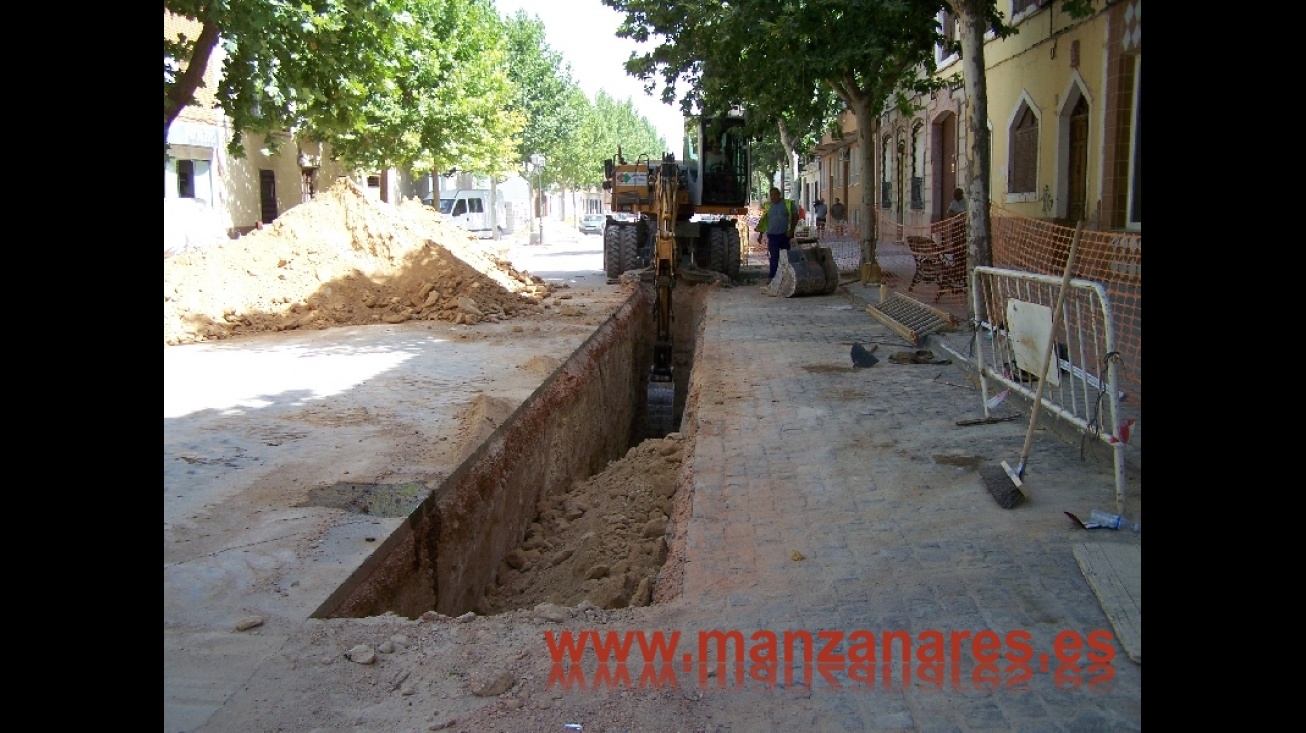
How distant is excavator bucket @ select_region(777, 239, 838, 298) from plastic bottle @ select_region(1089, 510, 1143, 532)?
38.5ft

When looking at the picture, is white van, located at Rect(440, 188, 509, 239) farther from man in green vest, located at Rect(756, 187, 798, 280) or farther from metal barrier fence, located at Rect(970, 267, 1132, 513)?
metal barrier fence, located at Rect(970, 267, 1132, 513)

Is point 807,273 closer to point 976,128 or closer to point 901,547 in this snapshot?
point 976,128

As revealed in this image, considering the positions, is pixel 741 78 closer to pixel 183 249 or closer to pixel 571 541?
pixel 183 249

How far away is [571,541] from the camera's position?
7.14 metres

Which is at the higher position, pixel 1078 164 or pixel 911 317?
pixel 1078 164

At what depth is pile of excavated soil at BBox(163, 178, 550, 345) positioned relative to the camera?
44.6 feet

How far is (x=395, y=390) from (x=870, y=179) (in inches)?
438

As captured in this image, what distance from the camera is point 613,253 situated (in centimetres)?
1967

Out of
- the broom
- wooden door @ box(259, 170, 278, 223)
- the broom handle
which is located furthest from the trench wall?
wooden door @ box(259, 170, 278, 223)

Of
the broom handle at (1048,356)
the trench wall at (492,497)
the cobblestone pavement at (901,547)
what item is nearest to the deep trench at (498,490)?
the trench wall at (492,497)

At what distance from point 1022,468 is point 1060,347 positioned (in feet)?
3.04

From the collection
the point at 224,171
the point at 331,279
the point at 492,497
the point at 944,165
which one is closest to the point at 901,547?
the point at 492,497
